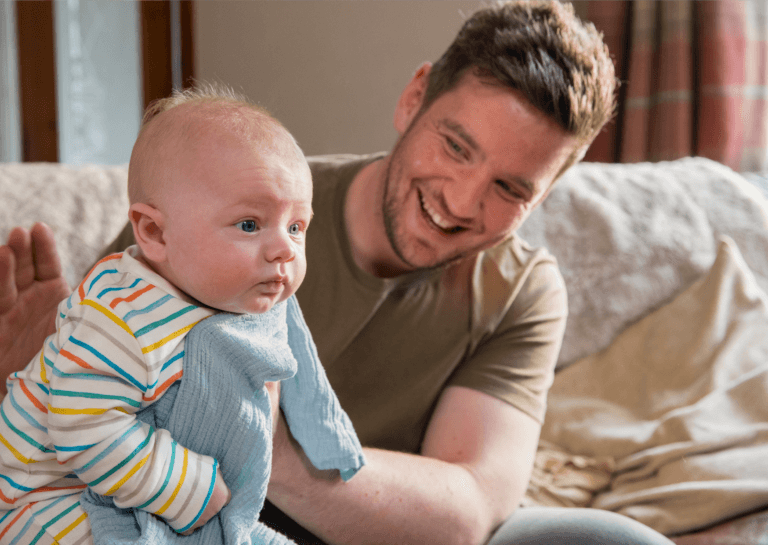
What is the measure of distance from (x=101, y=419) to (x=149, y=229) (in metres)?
0.19

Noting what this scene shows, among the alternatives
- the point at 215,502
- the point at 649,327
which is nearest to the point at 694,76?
the point at 649,327

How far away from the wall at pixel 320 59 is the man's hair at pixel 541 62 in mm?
1721

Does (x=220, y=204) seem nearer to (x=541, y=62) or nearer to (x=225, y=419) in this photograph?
(x=225, y=419)

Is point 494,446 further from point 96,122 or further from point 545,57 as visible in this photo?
point 96,122

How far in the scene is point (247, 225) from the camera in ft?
2.04

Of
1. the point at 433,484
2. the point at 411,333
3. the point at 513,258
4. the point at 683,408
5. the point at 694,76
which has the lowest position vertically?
the point at 683,408

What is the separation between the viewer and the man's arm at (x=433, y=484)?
86 centimetres

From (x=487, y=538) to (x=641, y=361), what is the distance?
0.78 meters

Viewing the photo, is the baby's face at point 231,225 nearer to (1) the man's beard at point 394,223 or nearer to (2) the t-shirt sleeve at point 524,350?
(1) the man's beard at point 394,223

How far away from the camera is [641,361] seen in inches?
62.3

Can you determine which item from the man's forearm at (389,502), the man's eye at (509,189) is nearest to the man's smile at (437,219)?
the man's eye at (509,189)

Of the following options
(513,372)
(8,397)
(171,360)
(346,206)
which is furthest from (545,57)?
(8,397)

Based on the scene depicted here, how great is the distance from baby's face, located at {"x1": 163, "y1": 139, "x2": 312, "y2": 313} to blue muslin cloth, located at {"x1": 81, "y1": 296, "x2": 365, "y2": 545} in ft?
0.17

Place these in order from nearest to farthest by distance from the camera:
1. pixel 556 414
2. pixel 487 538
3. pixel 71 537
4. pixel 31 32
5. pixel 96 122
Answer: pixel 71 537 → pixel 487 538 → pixel 556 414 → pixel 31 32 → pixel 96 122
